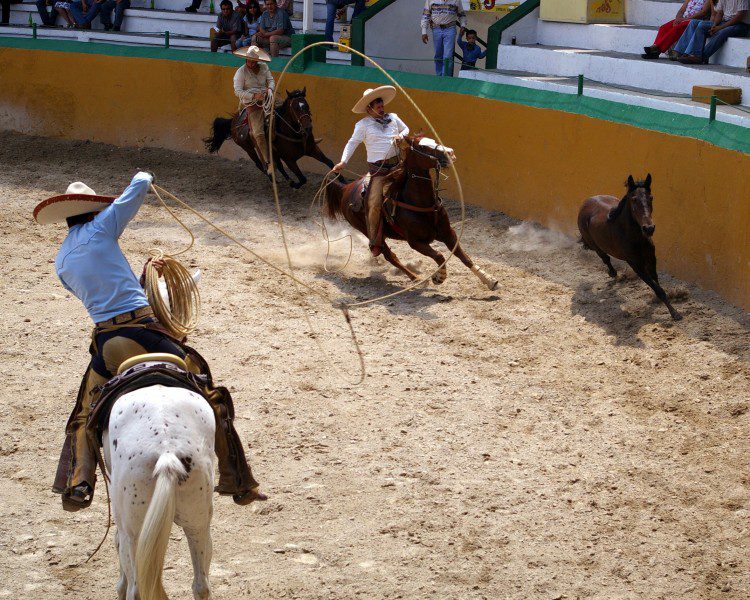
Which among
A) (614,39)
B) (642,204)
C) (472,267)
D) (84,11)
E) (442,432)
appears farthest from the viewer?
(84,11)

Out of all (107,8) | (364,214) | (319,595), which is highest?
(107,8)

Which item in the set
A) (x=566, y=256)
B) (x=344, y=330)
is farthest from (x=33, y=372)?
(x=566, y=256)

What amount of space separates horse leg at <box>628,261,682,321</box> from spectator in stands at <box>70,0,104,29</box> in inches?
536

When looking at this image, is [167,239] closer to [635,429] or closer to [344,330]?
[344,330]

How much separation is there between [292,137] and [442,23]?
9.81ft

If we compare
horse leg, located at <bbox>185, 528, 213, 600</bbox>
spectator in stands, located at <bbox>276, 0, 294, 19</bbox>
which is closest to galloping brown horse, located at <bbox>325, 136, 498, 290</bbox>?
horse leg, located at <bbox>185, 528, 213, 600</bbox>

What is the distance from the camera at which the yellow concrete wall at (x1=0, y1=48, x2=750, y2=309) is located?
9.27 meters

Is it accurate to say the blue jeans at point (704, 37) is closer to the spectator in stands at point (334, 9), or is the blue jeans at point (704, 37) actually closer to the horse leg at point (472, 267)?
the horse leg at point (472, 267)

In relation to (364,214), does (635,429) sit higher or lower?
lower

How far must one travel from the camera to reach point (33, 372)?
810 centimetres

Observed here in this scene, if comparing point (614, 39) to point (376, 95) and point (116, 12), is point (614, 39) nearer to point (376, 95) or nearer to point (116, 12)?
point (376, 95)

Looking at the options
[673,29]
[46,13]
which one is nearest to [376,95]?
[673,29]

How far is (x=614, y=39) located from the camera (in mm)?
14375

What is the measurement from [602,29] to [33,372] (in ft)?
32.0
